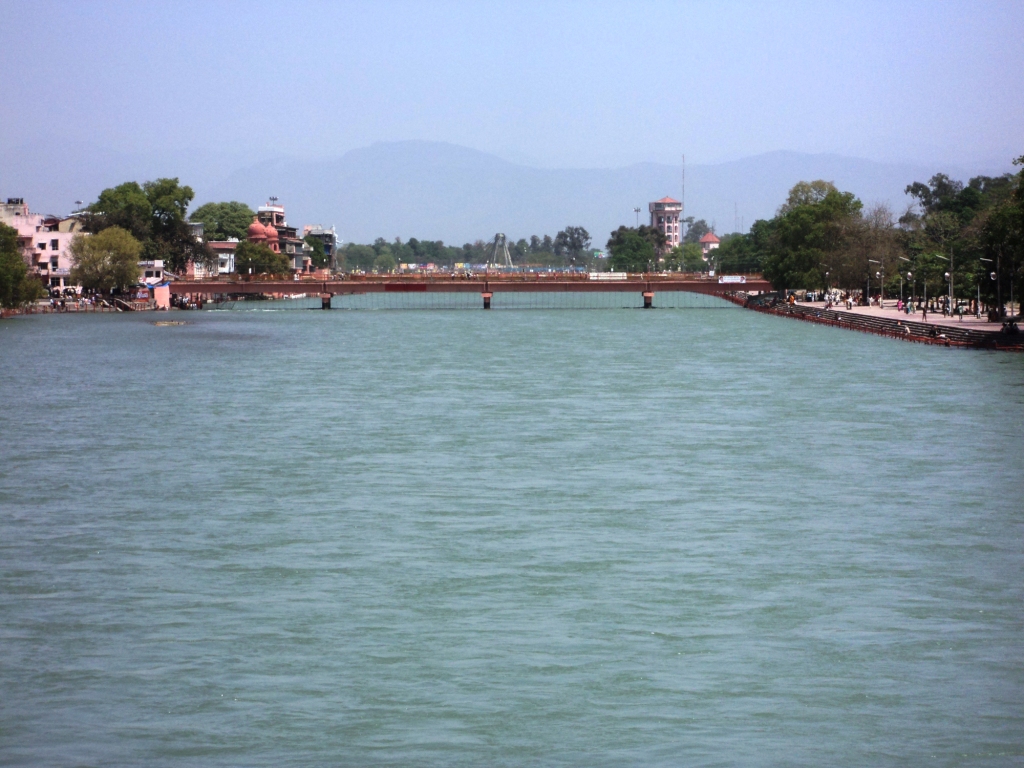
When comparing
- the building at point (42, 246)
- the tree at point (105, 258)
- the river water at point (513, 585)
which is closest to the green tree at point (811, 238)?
the tree at point (105, 258)

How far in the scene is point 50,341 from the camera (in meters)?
94.0

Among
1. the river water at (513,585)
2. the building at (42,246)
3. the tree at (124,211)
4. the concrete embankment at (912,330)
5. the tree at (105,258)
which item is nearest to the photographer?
the river water at (513,585)

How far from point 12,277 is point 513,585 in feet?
330

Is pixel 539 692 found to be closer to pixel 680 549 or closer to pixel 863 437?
pixel 680 549

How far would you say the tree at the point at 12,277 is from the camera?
368 ft

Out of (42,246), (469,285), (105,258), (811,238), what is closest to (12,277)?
(105,258)

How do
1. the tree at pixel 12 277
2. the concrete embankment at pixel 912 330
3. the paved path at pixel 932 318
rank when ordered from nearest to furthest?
the concrete embankment at pixel 912 330 → the paved path at pixel 932 318 → the tree at pixel 12 277

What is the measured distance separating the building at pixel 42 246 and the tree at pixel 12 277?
24737mm

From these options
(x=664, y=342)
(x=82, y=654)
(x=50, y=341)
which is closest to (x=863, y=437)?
(x=82, y=654)

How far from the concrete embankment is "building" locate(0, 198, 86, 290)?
76.4 m

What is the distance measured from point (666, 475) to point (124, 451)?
47.7 ft

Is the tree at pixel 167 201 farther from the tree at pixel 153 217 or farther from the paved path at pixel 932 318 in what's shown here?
the paved path at pixel 932 318

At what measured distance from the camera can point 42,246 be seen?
153 meters

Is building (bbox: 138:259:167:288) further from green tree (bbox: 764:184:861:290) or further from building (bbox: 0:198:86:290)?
green tree (bbox: 764:184:861:290)
